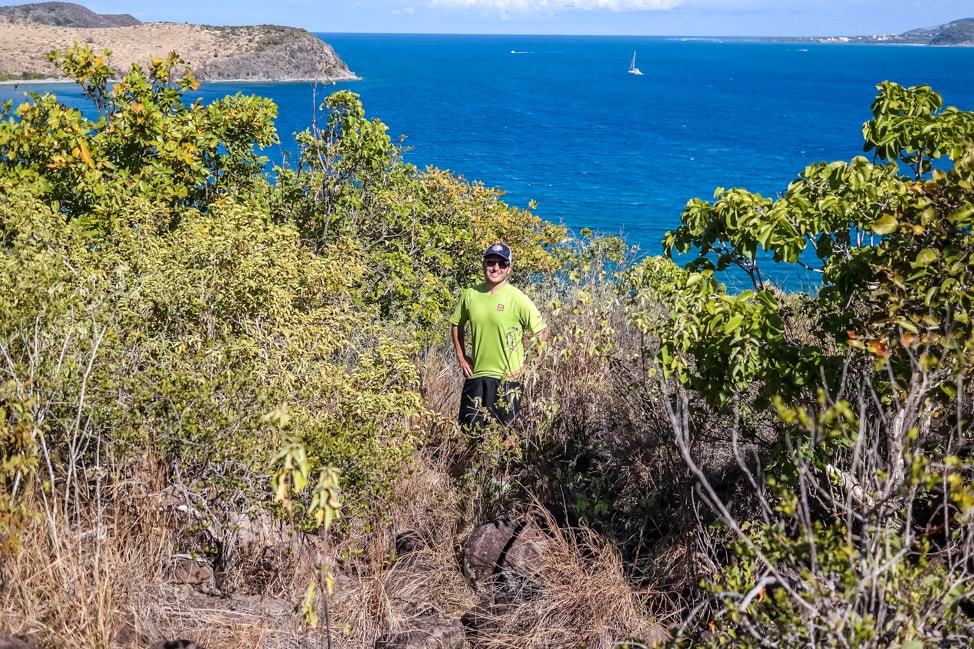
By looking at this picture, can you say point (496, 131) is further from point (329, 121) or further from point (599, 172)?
point (329, 121)

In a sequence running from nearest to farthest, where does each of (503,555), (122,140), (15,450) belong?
(15,450) → (503,555) → (122,140)

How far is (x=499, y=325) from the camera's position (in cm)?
628

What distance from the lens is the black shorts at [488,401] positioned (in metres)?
6.15

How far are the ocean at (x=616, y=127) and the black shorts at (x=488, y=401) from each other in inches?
124

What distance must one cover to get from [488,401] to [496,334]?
51cm

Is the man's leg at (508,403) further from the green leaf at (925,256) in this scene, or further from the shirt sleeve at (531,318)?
the green leaf at (925,256)

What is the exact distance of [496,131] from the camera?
66.6 m

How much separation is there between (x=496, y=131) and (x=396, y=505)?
63125 millimetres

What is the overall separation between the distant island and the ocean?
5853 millimetres

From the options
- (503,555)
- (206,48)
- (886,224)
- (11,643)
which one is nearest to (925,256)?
(886,224)

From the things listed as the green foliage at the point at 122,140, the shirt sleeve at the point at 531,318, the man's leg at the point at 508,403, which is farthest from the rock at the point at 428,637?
the green foliage at the point at 122,140

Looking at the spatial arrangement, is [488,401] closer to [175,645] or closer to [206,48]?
[175,645]

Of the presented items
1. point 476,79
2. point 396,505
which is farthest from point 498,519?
point 476,79

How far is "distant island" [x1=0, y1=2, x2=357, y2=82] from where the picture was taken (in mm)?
107375
